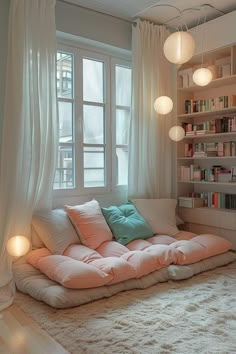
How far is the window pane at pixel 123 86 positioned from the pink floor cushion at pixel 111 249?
5.86ft

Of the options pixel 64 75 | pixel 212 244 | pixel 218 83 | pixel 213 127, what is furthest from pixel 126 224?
pixel 218 83

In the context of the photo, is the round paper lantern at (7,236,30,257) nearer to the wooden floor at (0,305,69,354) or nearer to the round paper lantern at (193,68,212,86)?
the wooden floor at (0,305,69,354)

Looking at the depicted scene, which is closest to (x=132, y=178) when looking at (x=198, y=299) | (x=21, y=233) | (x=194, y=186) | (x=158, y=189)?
(x=158, y=189)

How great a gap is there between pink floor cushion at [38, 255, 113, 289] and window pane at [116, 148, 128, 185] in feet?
5.33

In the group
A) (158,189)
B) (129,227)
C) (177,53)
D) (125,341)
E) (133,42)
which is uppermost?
(133,42)

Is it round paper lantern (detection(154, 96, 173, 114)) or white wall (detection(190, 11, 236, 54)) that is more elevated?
white wall (detection(190, 11, 236, 54))

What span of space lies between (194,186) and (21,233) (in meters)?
2.50

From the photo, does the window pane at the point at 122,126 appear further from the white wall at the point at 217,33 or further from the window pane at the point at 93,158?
the white wall at the point at 217,33

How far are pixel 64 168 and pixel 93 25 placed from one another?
63.8 inches

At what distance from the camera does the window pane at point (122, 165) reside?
13.7ft

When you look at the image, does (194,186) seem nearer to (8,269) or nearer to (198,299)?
(198,299)

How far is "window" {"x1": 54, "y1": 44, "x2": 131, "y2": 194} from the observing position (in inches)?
146

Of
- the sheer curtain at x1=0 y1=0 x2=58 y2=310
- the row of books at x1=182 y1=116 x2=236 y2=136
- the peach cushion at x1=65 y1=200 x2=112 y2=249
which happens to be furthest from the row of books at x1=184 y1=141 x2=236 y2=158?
the sheer curtain at x1=0 y1=0 x2=58 y2=310

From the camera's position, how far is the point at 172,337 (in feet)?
6.78
